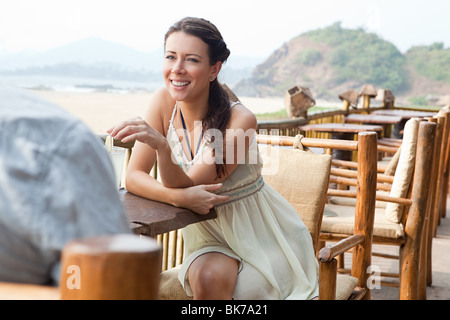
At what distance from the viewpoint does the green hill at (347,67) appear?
2051 inches

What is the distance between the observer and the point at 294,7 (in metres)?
71.7

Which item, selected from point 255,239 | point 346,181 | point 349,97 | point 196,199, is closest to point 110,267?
point 196,199

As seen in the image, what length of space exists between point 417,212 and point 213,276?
1.46 meters

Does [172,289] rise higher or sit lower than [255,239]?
lower

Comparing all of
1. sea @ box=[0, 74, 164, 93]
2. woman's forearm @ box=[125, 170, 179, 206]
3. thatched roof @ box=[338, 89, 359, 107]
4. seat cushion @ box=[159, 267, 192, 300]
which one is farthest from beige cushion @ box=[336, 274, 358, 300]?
sea @ box=[0, 74, 164, 93]

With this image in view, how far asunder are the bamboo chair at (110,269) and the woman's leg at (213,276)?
4.10ft

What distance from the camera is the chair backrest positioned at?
2135 mm

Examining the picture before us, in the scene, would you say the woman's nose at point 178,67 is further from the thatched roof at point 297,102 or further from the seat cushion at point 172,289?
the thatched roof at point 297,102

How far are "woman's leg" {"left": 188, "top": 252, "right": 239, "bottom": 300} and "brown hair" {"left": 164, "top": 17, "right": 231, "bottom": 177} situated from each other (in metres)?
0.30

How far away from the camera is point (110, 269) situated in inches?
15.0

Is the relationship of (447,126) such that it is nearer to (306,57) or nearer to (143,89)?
(143,89)

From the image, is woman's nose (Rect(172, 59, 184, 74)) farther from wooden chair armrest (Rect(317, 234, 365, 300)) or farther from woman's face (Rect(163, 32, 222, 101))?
wooden chair armrest (Rect(317, 234, 365, 300))

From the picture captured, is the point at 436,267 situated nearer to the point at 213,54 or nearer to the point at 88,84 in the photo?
the point at 213,54
